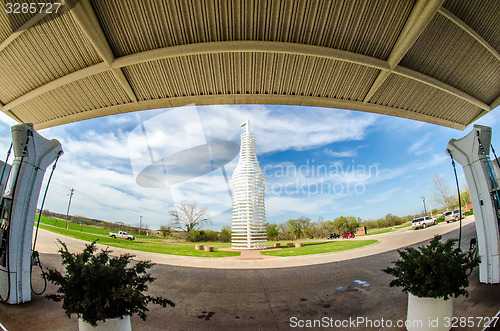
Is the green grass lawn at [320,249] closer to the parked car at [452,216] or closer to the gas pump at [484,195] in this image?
the gas pump at [484,195]

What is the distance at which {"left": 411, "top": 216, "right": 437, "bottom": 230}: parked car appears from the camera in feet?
55.7

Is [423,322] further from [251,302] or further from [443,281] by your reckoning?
[251,302]

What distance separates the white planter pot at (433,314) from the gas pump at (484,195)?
2.41m

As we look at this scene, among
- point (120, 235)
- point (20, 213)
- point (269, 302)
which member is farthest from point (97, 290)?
point (120, 235)

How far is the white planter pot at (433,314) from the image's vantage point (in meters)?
3.06

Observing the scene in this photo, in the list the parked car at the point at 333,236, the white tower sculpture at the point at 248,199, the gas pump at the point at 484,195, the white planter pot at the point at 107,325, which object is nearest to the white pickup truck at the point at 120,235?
the white tower sculpture at the point at 248,199

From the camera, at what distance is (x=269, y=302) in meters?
4.82

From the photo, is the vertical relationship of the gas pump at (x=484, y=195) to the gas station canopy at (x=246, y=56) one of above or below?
below

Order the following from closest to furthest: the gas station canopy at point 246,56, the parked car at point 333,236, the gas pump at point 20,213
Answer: the gas pump at point 20,213, the gas station canopy at point 246,56, the parked car at point 333,236

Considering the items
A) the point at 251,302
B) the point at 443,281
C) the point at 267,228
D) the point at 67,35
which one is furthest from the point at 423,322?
the point at 267,228

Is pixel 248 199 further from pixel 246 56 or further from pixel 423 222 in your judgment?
pixel 246 56

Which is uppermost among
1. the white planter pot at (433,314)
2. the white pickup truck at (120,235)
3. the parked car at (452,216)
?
the parked car at (452,216)

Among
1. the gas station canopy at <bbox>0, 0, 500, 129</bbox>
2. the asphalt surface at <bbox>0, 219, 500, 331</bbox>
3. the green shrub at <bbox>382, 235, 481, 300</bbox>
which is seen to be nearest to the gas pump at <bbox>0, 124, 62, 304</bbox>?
the asphalt surface at <bbox>0, 219, 500, 331</bbox>

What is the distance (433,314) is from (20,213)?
692 centimetres
